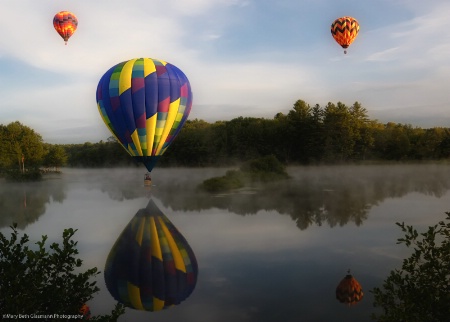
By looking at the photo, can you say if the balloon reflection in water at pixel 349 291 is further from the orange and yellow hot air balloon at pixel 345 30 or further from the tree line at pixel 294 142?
the tree line at pixel 294 142

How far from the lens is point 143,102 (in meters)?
27.2

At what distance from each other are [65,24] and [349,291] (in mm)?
38083

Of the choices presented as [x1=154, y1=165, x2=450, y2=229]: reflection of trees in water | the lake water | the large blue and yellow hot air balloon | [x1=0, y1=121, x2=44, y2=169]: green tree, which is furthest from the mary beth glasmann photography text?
[x1=0, y1=121, x2=44, y2=169]: green tree

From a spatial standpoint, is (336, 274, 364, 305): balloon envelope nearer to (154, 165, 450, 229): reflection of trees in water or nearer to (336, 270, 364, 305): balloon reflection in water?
(336, 270, 364, 305): balloon reflection in water

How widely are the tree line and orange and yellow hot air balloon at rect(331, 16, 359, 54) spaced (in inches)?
1067

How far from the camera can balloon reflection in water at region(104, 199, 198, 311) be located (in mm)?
11805

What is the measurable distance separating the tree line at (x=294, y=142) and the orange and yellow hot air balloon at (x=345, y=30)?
27.1 meters

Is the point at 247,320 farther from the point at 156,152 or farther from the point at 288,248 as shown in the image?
the point at 156,152

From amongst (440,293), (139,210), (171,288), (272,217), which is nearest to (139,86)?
(139,210)

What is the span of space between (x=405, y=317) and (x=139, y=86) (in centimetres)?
2459

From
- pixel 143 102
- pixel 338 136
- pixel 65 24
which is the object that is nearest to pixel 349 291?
pixel 143 102

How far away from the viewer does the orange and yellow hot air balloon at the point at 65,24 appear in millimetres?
39906

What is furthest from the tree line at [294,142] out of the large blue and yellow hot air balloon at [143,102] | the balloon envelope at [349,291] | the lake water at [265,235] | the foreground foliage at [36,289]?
the foreground foliage at [36,289]

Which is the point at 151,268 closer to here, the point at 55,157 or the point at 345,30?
the point at 345,30
